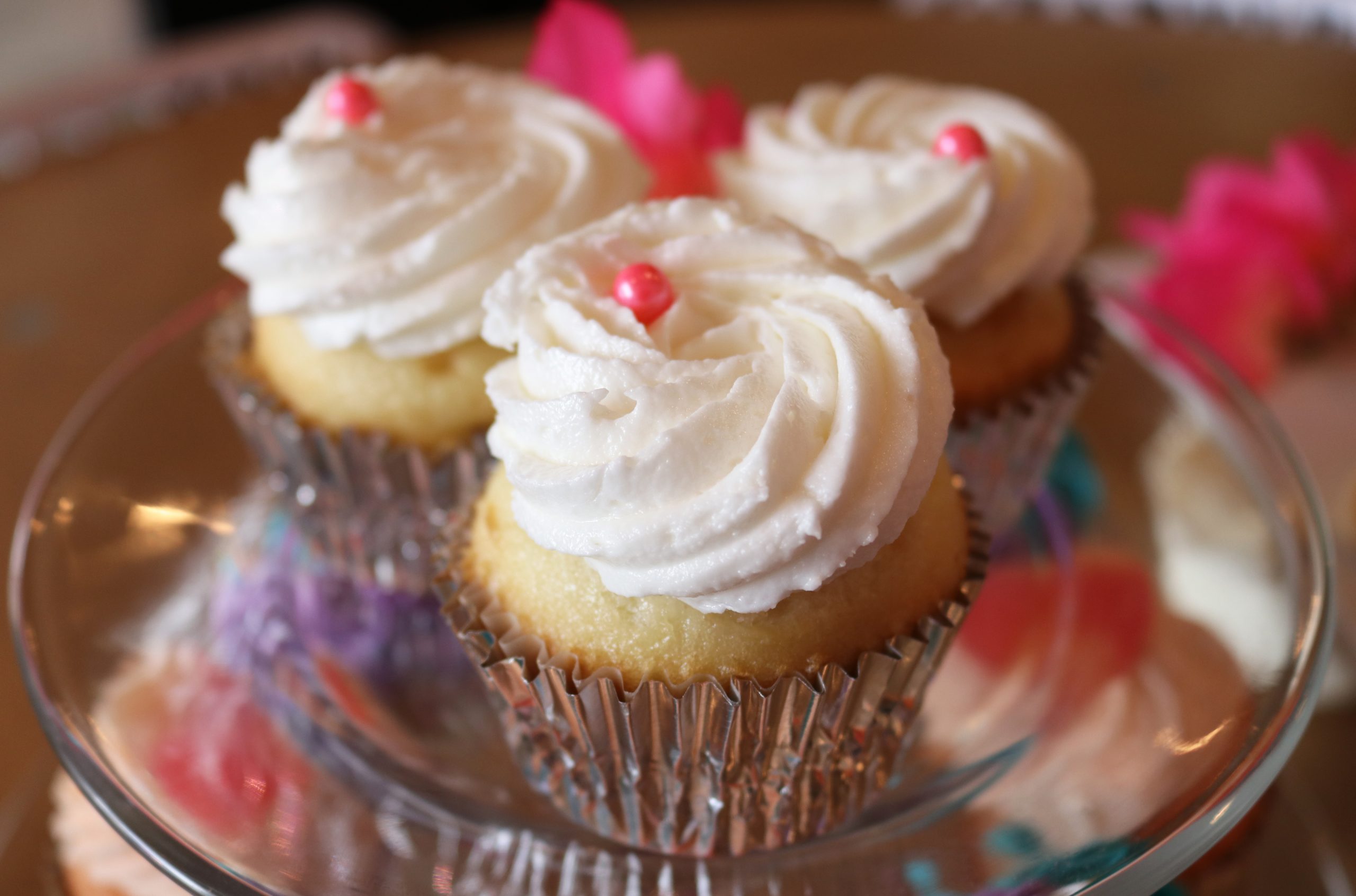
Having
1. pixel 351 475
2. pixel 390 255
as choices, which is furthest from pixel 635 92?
pixel 351 475

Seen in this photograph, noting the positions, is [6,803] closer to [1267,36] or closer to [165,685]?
[165,685]

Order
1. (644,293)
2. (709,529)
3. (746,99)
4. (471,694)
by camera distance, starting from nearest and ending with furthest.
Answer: (709,529), (644,293), (471,694), (746,99)

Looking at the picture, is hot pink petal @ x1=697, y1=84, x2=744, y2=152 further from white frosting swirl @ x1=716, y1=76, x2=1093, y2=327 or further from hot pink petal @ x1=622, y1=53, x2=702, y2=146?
white frosting swirl @ x1=716, y1=76, x2=1093, y2=327

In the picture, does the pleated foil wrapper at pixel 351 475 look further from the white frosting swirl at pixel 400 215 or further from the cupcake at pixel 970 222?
the cupcake at pixel 970 222

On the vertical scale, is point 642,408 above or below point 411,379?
above

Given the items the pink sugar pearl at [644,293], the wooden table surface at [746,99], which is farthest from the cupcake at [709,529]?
the wooden table surface at [746,99]

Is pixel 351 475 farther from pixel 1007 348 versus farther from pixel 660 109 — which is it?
pixel 1007 348

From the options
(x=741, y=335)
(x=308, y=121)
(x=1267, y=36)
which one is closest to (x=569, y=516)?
(x=741, y=335)
